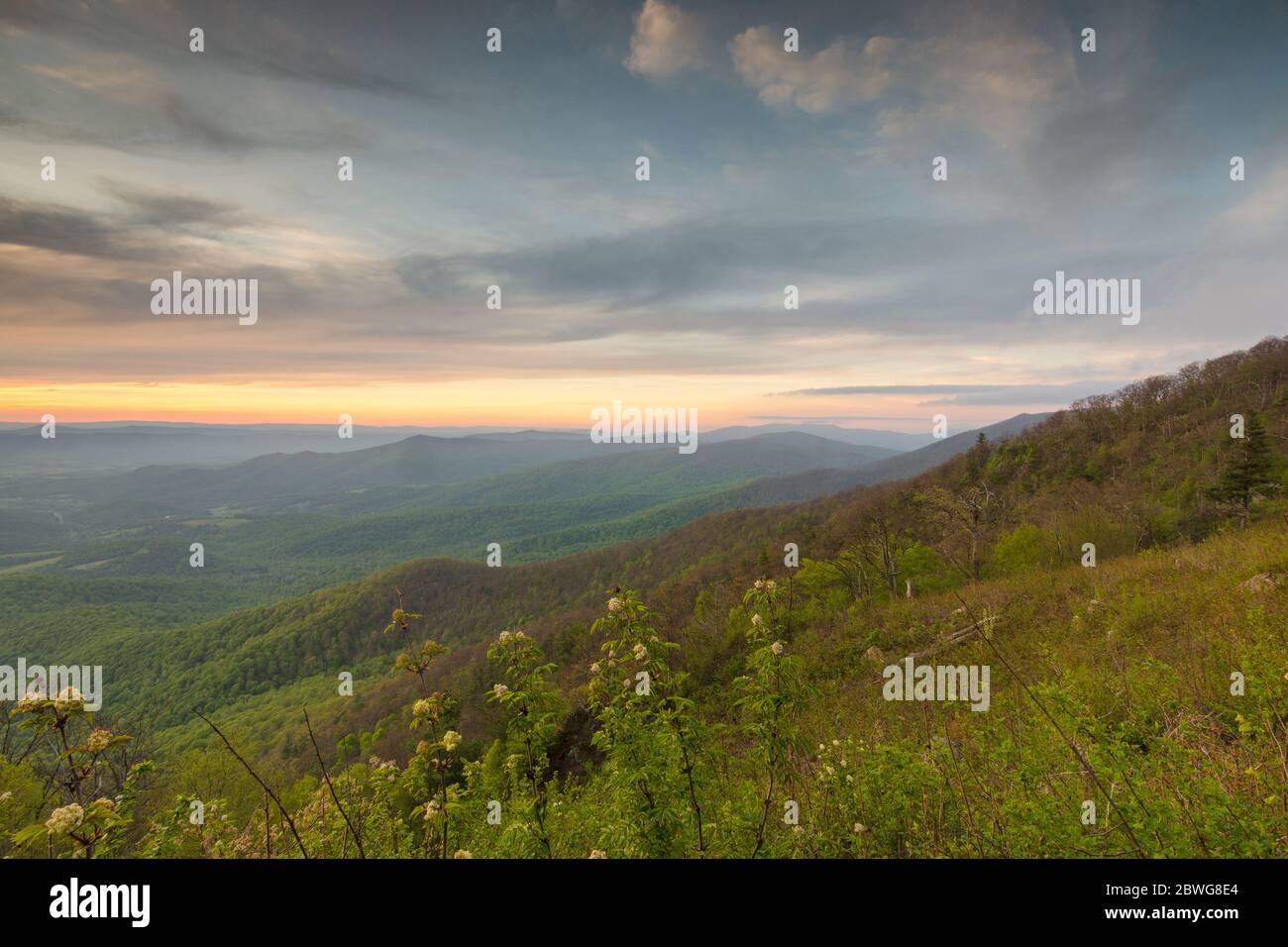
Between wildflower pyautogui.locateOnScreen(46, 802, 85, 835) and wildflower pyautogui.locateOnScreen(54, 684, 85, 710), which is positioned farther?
wildflower pyautogui.locateOnScreen(54, 684, 85, 710)

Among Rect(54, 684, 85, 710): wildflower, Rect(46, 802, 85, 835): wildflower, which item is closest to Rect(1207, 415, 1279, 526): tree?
Rect(46, 802, 85, 835): wildflower

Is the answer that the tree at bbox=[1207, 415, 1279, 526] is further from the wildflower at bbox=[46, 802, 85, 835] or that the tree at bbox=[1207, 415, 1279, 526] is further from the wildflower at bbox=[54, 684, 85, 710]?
the wildflower at bbox=[54, 684, 85, 710]

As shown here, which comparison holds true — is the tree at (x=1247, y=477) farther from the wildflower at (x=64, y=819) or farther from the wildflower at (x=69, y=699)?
the wildflower at (x=69, y=699)

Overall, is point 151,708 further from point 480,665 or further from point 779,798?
point 779,798

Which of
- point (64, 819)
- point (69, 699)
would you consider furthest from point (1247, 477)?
point (69, 699)

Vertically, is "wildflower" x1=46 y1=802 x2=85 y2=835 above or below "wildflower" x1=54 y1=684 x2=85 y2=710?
below

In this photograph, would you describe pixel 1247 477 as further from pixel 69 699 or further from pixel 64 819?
pixel 69 699

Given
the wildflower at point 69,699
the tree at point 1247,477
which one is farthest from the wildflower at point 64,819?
the tree at point 1247,477
